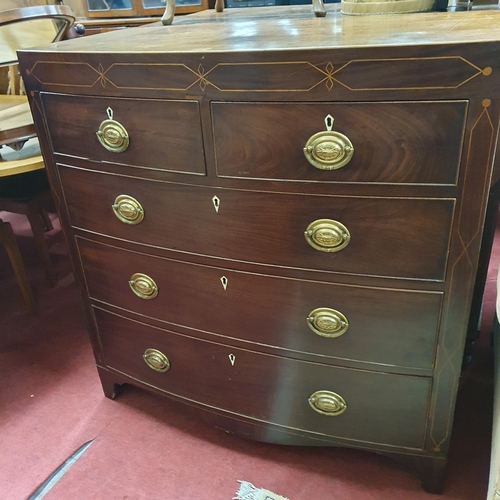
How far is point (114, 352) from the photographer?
1250 millimetres

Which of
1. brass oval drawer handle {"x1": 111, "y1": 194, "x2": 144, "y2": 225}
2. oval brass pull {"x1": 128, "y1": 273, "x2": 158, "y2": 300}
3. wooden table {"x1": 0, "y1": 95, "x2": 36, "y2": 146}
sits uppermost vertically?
wooden table {"x1": 0, "y1": 95, "x2": 36, "y2": 146}

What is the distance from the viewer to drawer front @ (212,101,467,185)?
711 millimetres

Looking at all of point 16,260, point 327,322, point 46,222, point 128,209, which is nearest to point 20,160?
point 16,260

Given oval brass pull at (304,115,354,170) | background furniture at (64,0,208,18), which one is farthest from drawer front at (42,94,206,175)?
background furniture at (64,0,208,18)

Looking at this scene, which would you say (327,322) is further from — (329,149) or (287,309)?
(329,149)

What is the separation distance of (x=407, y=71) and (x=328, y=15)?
0.57 m

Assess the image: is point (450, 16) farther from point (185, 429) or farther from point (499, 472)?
point (185, 429)

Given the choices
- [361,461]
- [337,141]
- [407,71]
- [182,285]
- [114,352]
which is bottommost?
[361,461]

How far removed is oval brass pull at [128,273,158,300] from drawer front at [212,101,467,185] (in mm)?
354

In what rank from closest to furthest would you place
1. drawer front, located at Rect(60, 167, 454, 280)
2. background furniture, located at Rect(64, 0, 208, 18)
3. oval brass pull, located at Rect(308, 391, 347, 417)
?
drawer front, located at Rect(60, 167, 454, 280)
oval brass pull, located at Rect(308, 391, 347, 417)
background furniture, located at Rect(64, 0, 208, 18)

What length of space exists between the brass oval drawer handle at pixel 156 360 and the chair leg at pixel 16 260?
74cm

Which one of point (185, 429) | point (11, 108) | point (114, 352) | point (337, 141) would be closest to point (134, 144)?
point (337, 141)

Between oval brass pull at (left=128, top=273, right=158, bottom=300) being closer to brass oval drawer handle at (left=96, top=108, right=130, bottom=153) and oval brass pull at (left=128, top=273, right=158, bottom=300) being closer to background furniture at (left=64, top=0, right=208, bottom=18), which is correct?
brass oval drawer handle at (left=96, top=108, right=130, bottom=153)

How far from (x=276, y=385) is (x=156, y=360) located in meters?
0.31
